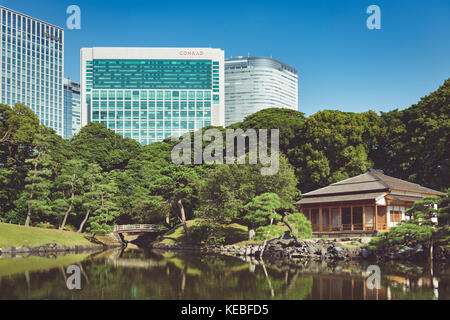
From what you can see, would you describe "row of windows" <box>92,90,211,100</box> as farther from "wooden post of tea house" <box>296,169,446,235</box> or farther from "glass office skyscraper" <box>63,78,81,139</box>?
"wooden post of tea house" <box>296,169,446,235</box>

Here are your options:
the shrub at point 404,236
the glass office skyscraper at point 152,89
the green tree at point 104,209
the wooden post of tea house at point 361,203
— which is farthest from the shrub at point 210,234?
the glass office skyscraper at point 152,89

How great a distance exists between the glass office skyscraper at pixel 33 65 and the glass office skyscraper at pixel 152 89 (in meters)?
18.8

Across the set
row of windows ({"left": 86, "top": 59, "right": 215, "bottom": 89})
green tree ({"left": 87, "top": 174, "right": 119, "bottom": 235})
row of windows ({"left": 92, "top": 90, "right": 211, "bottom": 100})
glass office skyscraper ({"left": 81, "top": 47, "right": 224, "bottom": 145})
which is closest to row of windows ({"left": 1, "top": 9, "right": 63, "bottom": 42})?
glass office skyscraper ({"left": 81, "top": 47, "right": 224, "bottom": 145})

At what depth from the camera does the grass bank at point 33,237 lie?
3092 centimetres

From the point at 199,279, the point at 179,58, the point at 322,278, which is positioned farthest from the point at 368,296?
the point at 179,58

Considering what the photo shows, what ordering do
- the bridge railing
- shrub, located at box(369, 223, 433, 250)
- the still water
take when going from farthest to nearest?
1. the bridge railing
2. shrub, located at box(369, 223, 433, 250)
3. the still water

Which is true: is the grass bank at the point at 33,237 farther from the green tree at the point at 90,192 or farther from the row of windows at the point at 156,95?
the row of windows at the point at 156,95

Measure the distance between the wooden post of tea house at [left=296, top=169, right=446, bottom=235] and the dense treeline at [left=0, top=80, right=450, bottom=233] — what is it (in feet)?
9.08

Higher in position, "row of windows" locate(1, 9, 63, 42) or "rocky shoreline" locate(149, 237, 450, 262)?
"row of windows" locate(1, 9, 63, 42)

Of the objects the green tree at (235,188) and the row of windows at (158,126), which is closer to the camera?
the green tree at (235,188)

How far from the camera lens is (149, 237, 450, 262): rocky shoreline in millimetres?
23219

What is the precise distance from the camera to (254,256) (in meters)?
28.5

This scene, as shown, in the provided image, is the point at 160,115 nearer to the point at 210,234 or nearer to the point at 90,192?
the point at 90,192

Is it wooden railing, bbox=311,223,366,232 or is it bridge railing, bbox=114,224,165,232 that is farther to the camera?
bridge railing, bbox=114,224,165,232
